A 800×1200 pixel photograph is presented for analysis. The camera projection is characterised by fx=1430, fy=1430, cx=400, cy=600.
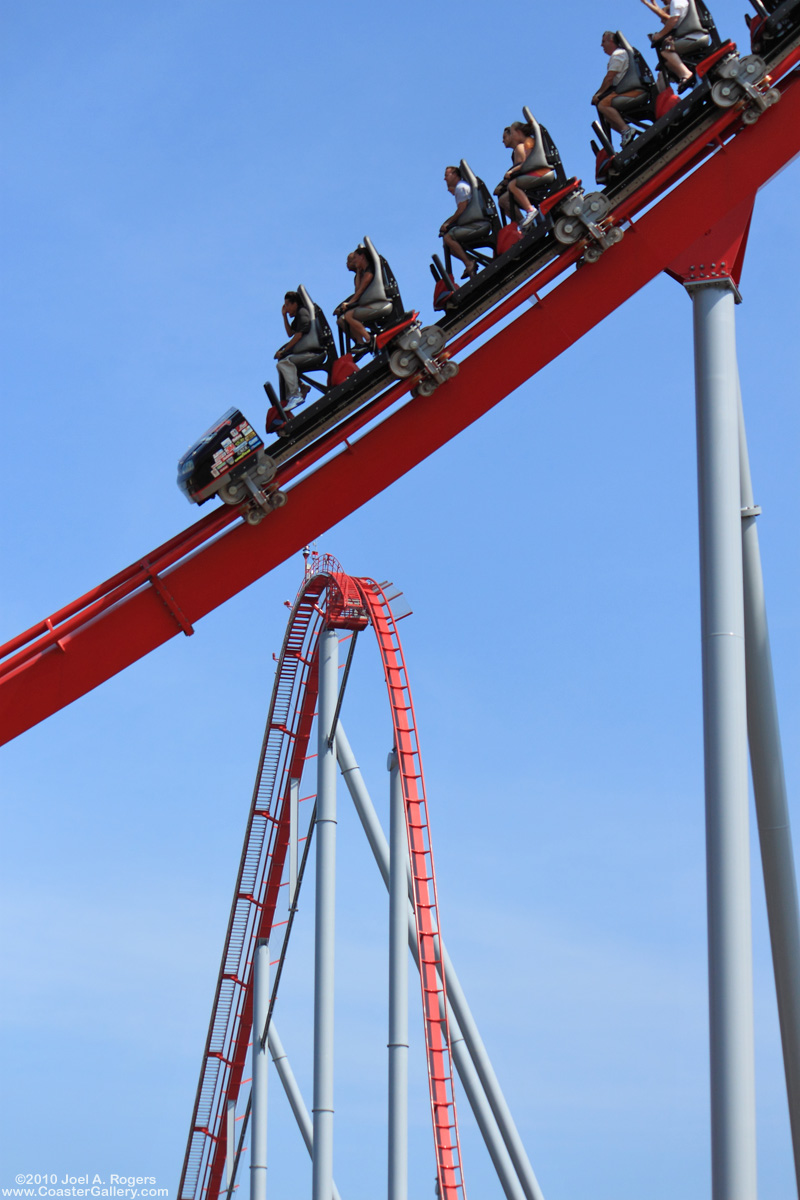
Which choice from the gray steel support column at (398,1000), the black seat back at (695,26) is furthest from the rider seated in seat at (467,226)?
the gray steel support column at (398,1000)

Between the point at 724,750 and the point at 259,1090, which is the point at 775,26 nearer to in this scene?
the point at 724,750

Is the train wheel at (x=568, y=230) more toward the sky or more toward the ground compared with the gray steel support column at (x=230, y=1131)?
more toward the sky

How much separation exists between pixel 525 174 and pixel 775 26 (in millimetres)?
1238

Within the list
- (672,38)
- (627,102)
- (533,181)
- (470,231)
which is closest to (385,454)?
(470,231)

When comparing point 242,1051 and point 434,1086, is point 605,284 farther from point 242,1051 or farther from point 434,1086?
point 242,1051

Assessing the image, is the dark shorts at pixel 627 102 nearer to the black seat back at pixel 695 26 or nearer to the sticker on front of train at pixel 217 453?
the black seat back at pixel 695 26

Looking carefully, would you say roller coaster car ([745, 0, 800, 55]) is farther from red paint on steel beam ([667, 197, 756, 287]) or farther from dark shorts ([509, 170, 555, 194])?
dark shorts ([509, 170, 555, 194])

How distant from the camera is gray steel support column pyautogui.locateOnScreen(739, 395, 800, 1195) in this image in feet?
18.2

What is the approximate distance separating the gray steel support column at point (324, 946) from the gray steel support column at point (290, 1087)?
8.34ft

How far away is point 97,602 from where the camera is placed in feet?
21.2

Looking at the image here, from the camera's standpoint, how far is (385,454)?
6496 millimetres

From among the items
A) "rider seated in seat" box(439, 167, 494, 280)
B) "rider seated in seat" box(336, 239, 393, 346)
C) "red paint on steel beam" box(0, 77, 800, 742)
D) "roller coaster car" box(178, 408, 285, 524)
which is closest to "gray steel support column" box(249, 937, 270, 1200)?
"red paint on steel beam" box(0, 77, 800, 742)

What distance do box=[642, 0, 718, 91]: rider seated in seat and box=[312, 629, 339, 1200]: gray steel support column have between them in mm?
5384

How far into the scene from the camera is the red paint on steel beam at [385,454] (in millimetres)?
6195
